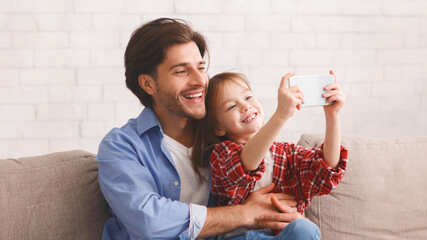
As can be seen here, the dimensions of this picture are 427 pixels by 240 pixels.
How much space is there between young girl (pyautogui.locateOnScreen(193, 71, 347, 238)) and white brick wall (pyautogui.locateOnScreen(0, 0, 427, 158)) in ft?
3.80

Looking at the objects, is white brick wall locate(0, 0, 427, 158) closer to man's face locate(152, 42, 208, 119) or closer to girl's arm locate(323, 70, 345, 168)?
man's face locate(152, 42, 208, 119)

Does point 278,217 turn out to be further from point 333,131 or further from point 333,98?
point 333,98

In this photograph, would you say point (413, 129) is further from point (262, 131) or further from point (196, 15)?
point (262, 131)

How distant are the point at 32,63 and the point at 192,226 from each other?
1663 mm

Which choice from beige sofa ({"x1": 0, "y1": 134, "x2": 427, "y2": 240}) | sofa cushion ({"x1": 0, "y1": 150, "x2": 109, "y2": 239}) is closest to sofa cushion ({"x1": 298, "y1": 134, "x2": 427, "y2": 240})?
beige sofa ({"x1": 0, "y1": 134, "x2": 427, "y2": 240})

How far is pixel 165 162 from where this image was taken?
68.9 inches

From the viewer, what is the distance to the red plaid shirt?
5.21 ft

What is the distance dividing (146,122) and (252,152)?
0.46m

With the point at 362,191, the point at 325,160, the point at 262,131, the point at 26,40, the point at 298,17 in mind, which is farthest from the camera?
the point at 298,17

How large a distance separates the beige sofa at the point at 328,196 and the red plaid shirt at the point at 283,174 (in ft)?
1.11

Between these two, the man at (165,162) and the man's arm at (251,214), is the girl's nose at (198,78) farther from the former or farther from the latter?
the man's arm at (251,214)

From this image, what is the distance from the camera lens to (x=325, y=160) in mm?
1642

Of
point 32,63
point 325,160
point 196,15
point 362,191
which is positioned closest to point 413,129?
point 362,191

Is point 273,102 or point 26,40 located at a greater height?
point 26,40
